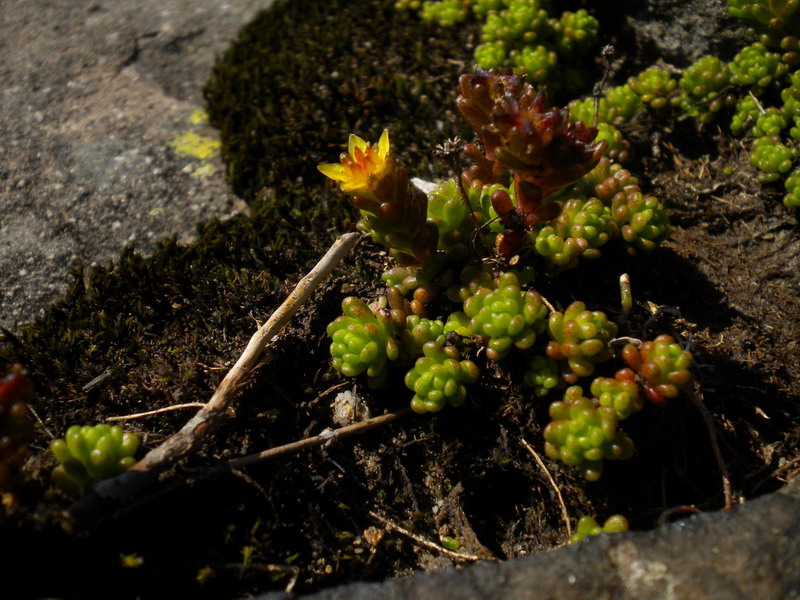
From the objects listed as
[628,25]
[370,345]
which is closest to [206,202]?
[370,345]

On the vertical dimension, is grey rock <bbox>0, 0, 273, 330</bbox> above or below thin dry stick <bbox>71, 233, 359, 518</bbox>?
above

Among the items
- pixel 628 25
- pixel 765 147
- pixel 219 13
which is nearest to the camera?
pixel 765 147

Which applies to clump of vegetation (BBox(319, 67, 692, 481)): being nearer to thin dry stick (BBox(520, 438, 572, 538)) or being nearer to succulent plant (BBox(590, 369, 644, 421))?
succulent plant (BBox(590, 369, 644, 421))

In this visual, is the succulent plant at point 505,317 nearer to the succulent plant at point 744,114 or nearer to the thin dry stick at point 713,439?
the thin dry stick at point 713,439

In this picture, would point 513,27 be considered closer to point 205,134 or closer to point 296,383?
point 205,134

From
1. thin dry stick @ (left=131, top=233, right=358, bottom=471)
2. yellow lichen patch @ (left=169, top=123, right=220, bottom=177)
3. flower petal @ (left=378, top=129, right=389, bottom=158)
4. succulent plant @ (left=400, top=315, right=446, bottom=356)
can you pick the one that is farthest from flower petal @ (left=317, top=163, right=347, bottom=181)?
yellow lichen patch @ (left=169, top=123, right=220, bottom=177)
